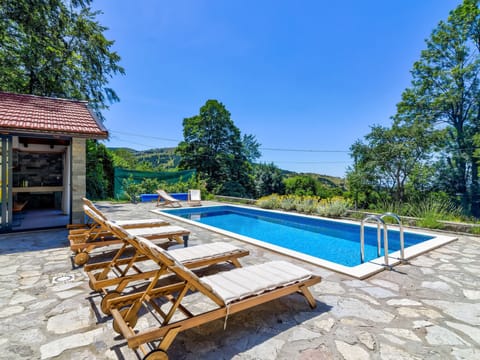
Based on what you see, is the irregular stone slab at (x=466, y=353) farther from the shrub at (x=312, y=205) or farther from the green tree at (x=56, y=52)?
the green tree at (x=56, y=52)

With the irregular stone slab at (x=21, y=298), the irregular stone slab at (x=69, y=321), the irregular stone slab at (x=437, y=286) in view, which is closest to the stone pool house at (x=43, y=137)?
the irregular stone slab at (x=21, y=298)

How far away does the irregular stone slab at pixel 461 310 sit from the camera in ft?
7.32

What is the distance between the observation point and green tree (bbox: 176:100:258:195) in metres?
20.4

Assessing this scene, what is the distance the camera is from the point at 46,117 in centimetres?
569

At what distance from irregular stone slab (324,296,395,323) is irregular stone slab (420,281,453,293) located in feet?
→ 3.37

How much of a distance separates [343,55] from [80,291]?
14.0m

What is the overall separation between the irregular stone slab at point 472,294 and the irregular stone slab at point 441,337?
962mm

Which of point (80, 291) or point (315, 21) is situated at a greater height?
point (315, 21)

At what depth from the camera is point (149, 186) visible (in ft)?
45.0

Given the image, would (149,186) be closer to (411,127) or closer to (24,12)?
(24,12)

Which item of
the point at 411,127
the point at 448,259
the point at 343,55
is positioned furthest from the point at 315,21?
the point at 448,259

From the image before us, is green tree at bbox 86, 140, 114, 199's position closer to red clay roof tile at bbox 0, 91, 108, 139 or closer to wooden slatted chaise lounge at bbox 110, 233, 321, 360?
red clay roof tile at bbox 0, 91, 108, 139

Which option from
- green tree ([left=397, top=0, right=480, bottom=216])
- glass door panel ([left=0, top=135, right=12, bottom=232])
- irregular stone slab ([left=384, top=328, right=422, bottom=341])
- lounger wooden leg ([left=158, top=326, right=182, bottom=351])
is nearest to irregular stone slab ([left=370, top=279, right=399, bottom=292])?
irregular stone slab ([left=384, top=328, right=422, bottom=341])

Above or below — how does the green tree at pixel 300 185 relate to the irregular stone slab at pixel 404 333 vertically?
above
